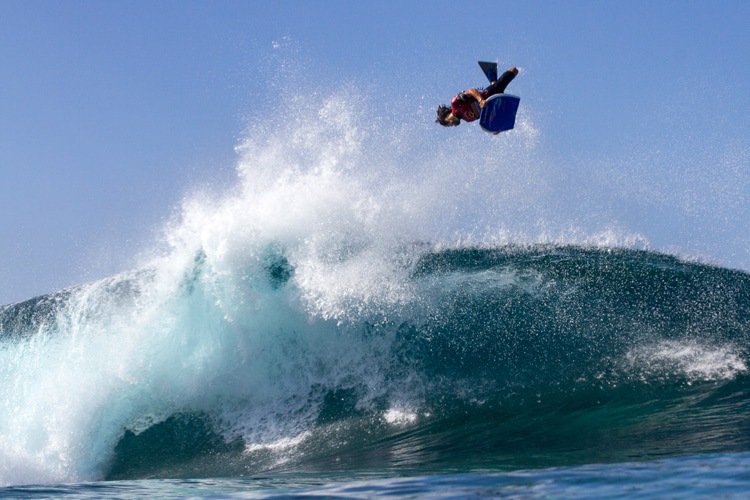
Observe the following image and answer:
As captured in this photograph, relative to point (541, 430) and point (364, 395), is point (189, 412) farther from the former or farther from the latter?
point (541, 430)

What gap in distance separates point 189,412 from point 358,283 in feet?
12.0

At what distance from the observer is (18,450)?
351 inches

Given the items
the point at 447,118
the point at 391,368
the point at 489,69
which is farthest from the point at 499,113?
the point at 391,368

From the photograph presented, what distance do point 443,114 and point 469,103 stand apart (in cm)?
53

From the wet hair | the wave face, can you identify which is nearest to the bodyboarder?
the wet hair

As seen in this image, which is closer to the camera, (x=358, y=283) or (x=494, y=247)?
(x=358, y=283)

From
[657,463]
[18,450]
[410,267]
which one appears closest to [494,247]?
[410,267]

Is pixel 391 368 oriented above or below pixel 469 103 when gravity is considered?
below

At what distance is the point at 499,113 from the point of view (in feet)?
22.6

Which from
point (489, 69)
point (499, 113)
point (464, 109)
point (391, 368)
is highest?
point (489, 69)

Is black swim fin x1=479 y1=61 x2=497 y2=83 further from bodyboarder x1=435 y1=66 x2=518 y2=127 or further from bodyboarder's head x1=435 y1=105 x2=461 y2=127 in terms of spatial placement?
bodyboarder's head x1=435 y1=105 x2=461 y2=127

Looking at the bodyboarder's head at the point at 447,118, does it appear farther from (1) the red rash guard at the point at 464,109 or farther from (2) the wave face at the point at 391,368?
(2) the wave face at the point at 391,368

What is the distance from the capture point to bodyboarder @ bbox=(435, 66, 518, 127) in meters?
6.72

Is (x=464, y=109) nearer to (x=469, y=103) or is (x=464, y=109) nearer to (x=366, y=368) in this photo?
(x=469, y=103)
